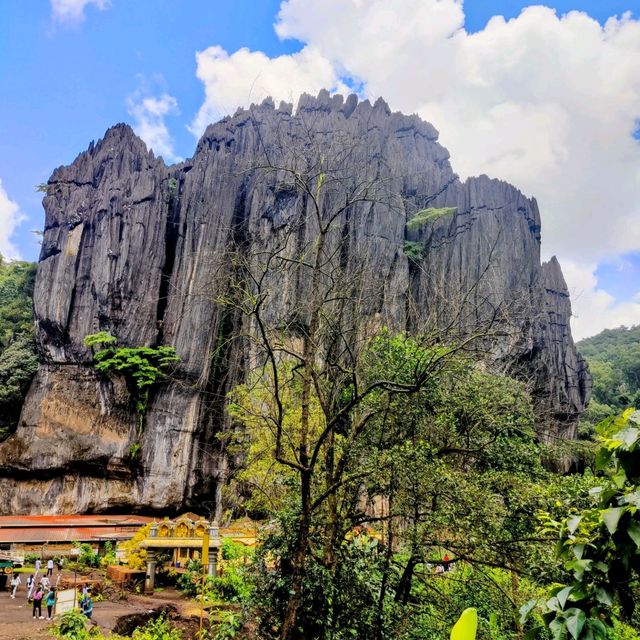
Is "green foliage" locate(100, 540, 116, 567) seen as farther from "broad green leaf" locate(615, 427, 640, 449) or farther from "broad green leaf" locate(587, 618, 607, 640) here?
"broad green leaf" locate(615, 427, 640, 449)

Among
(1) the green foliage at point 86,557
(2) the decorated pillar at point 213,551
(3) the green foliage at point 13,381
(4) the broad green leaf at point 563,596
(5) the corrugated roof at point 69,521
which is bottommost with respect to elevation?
(1) the green foliage at point 86,557

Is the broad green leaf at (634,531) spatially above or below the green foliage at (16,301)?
below

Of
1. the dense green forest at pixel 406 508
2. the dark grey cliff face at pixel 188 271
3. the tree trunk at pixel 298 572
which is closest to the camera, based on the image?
the tree trunk at pixel 298 572

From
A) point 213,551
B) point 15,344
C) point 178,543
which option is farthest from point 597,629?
point 15,344

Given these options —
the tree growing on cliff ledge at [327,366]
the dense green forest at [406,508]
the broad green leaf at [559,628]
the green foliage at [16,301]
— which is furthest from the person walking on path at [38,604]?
the green foliage at [16,301]

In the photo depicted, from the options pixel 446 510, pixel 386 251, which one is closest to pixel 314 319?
pixel 446 510

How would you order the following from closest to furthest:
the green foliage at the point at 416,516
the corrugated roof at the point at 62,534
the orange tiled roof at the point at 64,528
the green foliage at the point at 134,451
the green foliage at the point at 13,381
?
the green foliage at the point at 416,516 → the corrugated roof at the point at 62,534 → the orange tiled roof at the point at 64,528 → the green foliage at the point at 134,451 → the green foliage at the point at 13,381

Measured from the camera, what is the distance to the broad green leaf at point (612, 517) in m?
1.34

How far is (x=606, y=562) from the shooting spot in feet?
5.16

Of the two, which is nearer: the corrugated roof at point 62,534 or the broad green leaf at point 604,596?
the broad green leaf at point 604,596

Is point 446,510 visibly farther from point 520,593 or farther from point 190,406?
point 190,406

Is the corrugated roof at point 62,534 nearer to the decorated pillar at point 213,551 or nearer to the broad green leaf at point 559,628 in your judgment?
the decorated pillar at point 213,551

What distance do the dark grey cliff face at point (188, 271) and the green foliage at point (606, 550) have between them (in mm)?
18029

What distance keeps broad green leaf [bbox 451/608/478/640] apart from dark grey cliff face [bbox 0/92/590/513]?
60.3 ft
